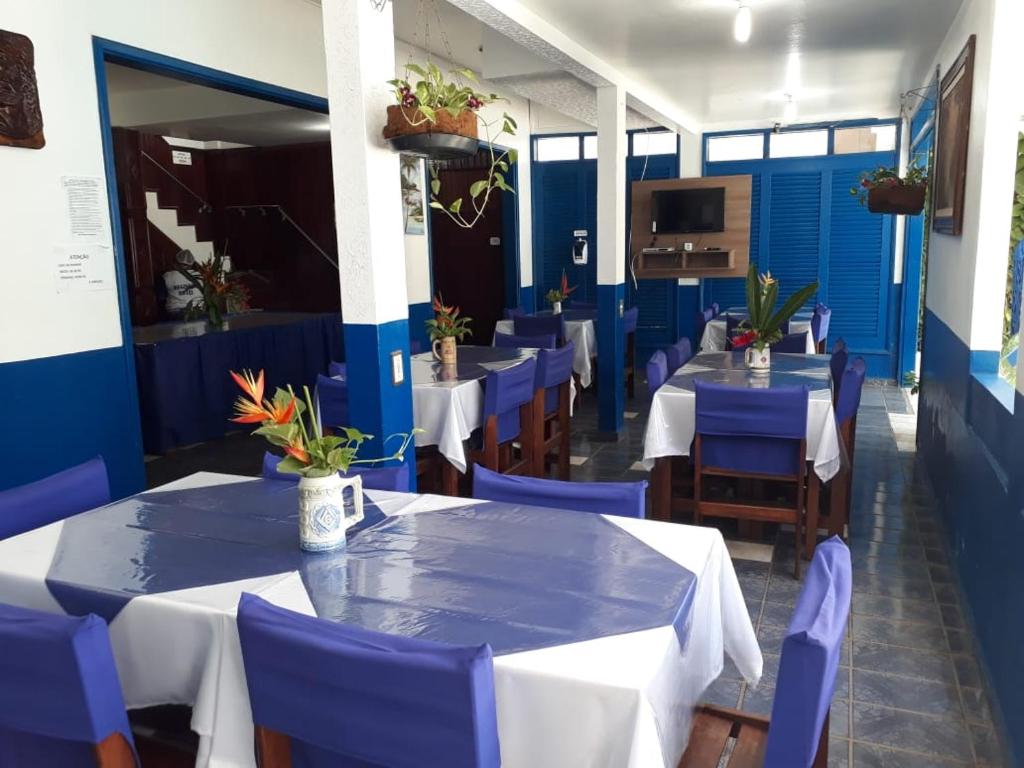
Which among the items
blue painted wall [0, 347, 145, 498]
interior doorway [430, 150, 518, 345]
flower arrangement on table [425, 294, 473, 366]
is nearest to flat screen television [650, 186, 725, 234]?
interior doorway [430, 150, 518, 345]

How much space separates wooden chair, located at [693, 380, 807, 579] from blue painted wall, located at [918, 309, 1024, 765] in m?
0.59

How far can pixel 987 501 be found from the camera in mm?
2635

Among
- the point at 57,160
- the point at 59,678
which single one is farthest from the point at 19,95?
the point at 59,678

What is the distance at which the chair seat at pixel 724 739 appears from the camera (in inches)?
62.2

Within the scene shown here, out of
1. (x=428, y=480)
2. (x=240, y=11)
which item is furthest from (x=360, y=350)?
(x=240, y=11)

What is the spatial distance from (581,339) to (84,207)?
3857 millimetres

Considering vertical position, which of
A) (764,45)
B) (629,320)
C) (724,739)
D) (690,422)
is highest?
(764,45)

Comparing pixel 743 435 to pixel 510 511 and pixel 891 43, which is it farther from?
pixel 891 43

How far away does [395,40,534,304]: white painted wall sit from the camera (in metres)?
6.46

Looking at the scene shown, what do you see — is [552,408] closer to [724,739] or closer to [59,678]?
[724,739]

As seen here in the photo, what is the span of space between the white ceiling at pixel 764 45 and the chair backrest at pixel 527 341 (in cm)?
184
